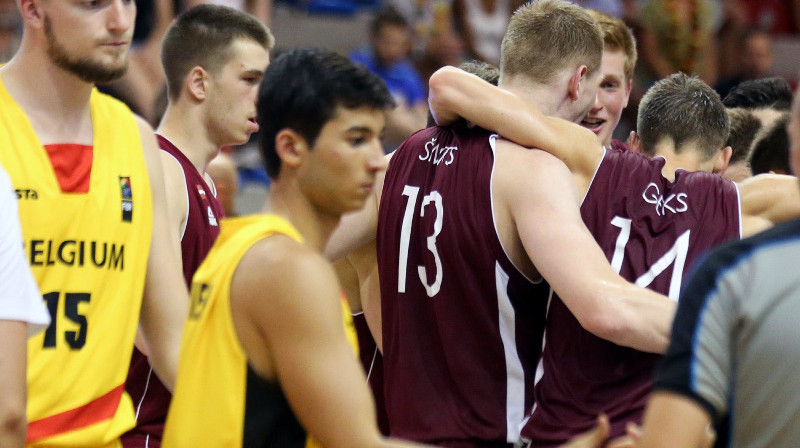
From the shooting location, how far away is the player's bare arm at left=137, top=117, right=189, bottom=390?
359 centimetres

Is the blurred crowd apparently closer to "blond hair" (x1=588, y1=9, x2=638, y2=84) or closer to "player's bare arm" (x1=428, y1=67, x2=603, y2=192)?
"blond hair" (x1=588, y1=9, x2=638, y2=84)

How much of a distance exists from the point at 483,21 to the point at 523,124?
303 inches

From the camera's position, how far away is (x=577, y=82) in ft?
12.9

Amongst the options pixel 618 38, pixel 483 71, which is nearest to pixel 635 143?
pixel 618 38

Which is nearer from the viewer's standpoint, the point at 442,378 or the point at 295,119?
the point at 295,119

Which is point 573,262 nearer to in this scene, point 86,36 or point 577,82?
point 577,82

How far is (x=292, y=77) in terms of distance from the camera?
2.68m

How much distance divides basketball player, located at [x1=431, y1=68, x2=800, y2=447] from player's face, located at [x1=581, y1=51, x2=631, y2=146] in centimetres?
102

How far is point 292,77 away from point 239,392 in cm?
78

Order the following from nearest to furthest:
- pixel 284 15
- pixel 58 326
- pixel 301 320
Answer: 1. pixel 301 320
2. pixel 58 326
3. pixel 284 15

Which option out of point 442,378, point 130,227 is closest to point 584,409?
point 442,378

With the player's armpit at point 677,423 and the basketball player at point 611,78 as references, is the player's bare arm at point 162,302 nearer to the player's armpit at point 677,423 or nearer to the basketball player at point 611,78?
the player's armpit at point 677,423


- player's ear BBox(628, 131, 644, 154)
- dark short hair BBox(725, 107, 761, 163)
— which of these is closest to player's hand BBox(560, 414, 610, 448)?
player's ear BBox(628, 131, 644, 154)

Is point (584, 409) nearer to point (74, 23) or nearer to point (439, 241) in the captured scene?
point (439, 241)
